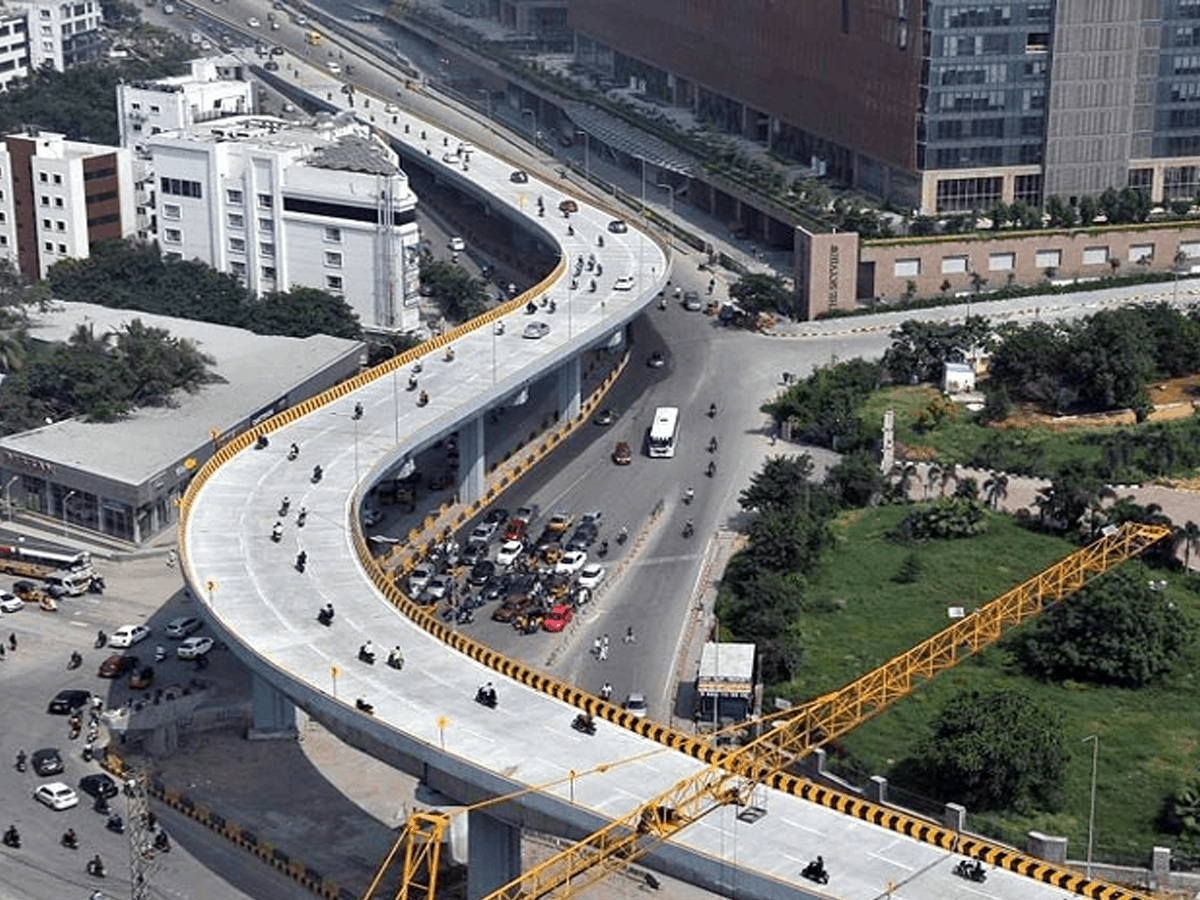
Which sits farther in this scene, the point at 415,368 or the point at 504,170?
the point at 504,170


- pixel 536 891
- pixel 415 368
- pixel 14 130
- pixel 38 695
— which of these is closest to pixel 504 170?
pixel 14 130

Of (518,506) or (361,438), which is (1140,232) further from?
(361,438)

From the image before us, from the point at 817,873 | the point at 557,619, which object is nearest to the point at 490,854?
the point at 817,873

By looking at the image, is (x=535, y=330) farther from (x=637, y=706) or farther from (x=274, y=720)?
(x=274, y=720)

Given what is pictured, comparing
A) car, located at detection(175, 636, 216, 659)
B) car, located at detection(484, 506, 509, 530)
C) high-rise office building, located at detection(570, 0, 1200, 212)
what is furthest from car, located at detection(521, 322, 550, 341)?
high-rise office building, located at detection(570, 0, 1200, 212)

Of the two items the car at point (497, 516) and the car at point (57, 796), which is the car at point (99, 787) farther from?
the car at point (497, 516)

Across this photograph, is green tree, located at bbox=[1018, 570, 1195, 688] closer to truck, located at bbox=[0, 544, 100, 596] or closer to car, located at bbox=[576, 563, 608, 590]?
car, located at bbox=[576, 563, 608, 590]
